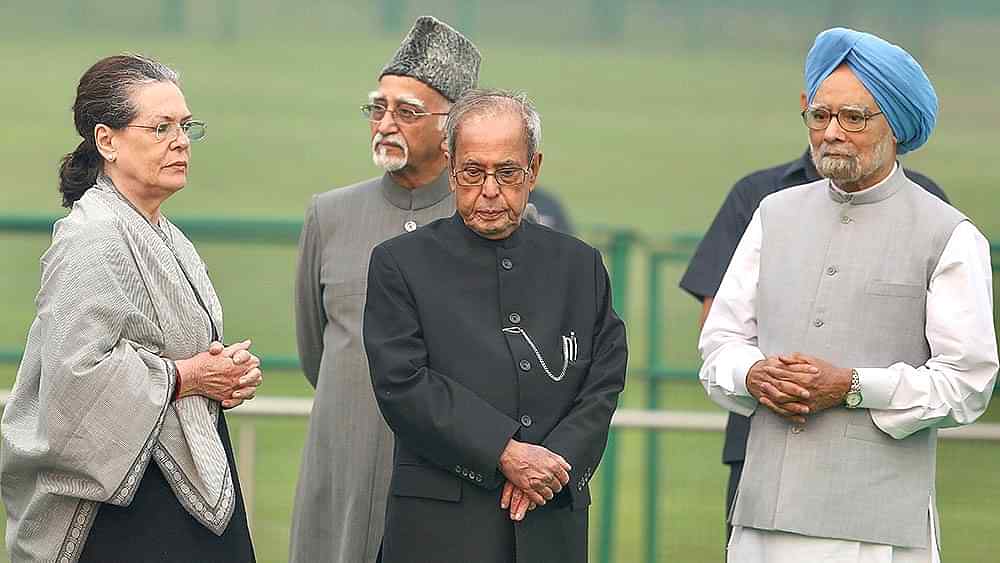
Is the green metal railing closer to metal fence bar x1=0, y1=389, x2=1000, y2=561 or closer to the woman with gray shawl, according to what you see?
metal fence bar x1=0, y1=389, x2=1000, y2=561

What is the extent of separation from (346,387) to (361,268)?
0.27m

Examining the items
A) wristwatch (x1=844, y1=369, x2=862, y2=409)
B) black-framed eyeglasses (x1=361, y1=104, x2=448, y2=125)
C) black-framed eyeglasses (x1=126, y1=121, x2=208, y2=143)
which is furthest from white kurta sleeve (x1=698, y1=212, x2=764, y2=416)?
black-framed eyeglasses (x1=126, y1=121, x2=208, y2=143)

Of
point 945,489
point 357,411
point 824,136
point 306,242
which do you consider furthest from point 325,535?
point 945,489

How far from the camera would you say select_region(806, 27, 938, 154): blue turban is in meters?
3.29

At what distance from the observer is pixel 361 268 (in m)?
3.72

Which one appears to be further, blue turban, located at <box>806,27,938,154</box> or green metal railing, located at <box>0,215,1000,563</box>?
green metal railing, located at <box>0,215,1000,563</box>

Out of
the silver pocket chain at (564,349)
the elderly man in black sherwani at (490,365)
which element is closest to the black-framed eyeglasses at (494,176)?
the elderly man in black sherwani at (490,365)

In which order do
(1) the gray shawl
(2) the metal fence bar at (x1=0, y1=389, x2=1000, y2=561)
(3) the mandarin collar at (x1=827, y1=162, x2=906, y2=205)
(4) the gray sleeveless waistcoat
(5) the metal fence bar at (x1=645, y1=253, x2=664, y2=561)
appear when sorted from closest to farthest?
(1) the gray shawl
(4) the gray sleeveless waistcoat
(3) the mandarin collar at (x1=827, y1=162, x2=906, y2=205)
(2) the metal fence bar at (x1=0, y1=389, x2=1000, y2=561)
(5) the metal fence bar at (x1=645, y1=253, x2=664, y2=561)

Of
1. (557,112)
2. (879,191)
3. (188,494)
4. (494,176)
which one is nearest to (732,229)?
(879,191)

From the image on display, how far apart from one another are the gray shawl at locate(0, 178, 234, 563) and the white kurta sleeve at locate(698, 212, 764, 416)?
1.02m

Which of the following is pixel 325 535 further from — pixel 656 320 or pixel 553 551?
pixel 656 320

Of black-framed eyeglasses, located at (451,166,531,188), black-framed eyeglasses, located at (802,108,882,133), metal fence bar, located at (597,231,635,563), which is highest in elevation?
black-framed eyeglasses, located at (802,108,882,133)

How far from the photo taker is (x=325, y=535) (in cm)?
370

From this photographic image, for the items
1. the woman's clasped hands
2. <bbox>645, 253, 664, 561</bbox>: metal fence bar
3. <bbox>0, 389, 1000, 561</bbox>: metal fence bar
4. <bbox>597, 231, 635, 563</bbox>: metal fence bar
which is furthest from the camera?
<bbox>645, 253, 664, 561</bbox>: metal fence bar
